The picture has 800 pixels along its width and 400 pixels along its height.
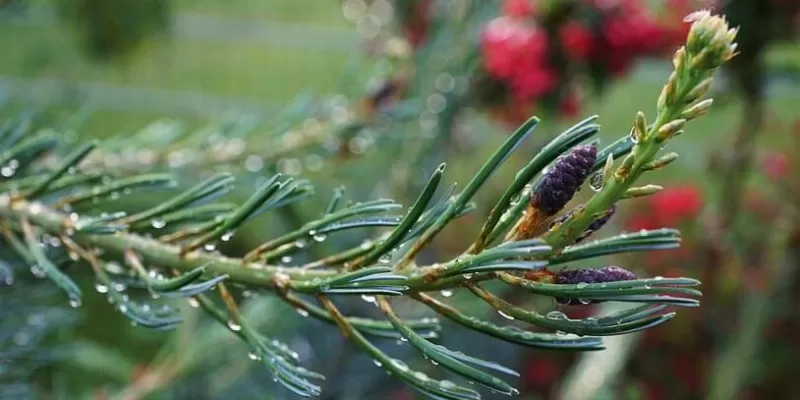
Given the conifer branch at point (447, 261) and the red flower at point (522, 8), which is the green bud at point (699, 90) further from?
the red flower at point (522, 8)

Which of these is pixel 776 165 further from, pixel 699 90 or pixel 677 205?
pixel 699 90

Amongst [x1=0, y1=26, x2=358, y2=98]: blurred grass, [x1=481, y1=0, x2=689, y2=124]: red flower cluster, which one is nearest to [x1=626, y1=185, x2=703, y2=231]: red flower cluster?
[x1=481, y1=0, x2=689, y2=124]: red flower cluster

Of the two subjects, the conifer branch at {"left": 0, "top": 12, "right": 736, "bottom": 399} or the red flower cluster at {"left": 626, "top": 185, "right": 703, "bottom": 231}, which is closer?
the conifer branch at {"left": 0, "top": 12, "right": 736, "bottom": 399}

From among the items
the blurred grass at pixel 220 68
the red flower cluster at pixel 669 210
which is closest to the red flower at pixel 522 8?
the red flower cluster at pixel 669 210

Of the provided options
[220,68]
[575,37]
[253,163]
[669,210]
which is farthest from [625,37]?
[220,68]

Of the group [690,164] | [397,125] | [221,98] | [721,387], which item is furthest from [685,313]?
[221,98]

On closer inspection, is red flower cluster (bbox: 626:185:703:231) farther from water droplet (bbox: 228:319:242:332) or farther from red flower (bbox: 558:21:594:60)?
water droplet (bbox: 228:319:242:332)

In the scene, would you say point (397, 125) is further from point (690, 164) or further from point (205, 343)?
point (690, 164)

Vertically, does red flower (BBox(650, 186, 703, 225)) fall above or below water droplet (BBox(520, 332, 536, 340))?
above
